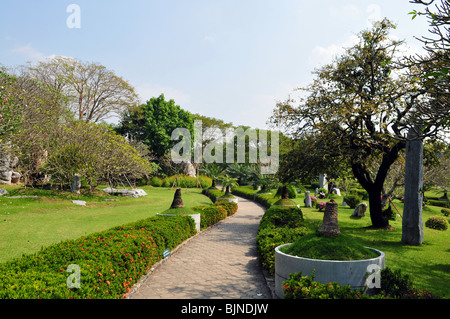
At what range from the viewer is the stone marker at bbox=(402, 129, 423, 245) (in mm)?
12496

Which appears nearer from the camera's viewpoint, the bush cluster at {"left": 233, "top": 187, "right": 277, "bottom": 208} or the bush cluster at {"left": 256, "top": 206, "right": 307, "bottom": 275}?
the bush cluster at {"left": 256, "top": 206, "right": 307, "bottom": 275}

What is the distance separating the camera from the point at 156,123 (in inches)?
1938

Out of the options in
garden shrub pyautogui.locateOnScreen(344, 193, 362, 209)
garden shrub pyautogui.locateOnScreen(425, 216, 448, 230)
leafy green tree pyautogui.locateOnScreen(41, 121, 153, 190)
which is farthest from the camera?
garden shrub pyautogui.locateOnScreen(344, 193, 362, 209)

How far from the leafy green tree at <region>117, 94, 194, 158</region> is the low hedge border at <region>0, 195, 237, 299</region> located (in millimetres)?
39178

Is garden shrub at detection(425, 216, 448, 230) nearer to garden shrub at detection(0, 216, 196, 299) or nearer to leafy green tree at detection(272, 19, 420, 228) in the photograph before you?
leafy green tree at detection(272, 19, 420, 228)

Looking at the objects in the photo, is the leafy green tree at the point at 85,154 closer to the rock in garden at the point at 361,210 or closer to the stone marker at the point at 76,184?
the stone marker at the point at 76,184

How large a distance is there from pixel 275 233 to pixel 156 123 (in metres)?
41.9

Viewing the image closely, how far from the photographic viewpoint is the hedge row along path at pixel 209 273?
22.2 ft

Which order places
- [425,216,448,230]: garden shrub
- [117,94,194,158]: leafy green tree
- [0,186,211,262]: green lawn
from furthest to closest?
[117,94,194,158]: leafy green tree
[425,216,448,230]: garden shrub
[0,186,211,262]: green lawn

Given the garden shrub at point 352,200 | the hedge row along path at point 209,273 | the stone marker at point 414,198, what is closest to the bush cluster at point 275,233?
the hedge row along path at point 209,273

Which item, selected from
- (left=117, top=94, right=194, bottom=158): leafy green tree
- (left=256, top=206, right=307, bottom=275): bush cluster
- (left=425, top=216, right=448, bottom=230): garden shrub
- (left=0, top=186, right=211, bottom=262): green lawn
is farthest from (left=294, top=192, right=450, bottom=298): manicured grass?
(left=117, top=94, right=194, bottom=158): leafy green tree

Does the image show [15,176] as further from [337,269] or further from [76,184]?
[337,269]

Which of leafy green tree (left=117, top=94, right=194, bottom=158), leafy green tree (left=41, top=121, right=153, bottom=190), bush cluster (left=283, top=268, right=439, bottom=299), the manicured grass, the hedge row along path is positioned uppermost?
leafy green tree (left=117, top=94, right=194, bottom=158)
